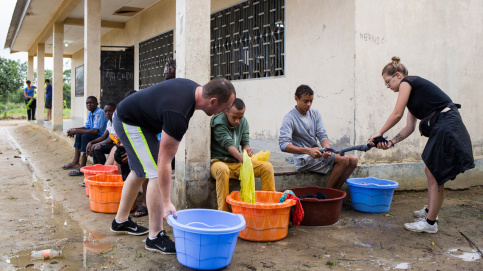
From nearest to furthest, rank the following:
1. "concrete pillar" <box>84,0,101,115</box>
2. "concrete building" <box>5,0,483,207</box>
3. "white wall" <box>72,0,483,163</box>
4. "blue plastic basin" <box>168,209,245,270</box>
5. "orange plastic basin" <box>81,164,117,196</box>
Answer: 1. "blue plastic basin" <box>168,209,245,270</box>
2. "concrete building" <box>5,0,483,207</box>
3. "orange plastic basin" <box>81,164,117,196</box>
4. "white wall" <box>72,0,483,163</box>
5. "concrete pillar" <box>84,0,101,115</box>

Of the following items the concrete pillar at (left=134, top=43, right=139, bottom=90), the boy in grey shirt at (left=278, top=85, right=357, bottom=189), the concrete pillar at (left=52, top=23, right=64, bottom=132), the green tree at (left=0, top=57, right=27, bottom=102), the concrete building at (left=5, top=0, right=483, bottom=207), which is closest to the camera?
the concrete building at (left=5, top=0, right=483, bottom=207)

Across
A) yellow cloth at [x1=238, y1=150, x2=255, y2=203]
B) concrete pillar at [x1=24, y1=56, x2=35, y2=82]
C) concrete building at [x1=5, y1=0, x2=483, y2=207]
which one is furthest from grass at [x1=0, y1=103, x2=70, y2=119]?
yellow cloth at [x1=238, y1=150, x2=255, y2=203]

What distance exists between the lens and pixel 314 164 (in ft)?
15.4

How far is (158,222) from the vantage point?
3205 millimetres

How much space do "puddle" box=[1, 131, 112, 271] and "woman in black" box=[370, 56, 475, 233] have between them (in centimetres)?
270

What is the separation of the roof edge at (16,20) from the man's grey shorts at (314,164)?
9.36 meters

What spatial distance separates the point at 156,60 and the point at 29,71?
11.4m

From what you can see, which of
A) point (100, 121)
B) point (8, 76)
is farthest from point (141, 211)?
point (8, 76)

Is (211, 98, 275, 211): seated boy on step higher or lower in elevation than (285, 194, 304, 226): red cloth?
higher

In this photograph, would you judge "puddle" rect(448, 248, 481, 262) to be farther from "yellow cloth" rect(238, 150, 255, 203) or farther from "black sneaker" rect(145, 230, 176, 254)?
"black sneaker" rect(145, 230, 176, 254)

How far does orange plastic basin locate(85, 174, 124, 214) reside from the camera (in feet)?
13.8

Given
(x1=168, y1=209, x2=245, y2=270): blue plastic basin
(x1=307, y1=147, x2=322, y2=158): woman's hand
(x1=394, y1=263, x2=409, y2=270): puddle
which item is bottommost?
(x1=394, y1=263, x2=409, y2=270): puddle

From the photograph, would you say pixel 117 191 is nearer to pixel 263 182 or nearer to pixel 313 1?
pixel 263 182

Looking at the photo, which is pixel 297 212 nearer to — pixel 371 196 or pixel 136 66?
pixel 371 196
